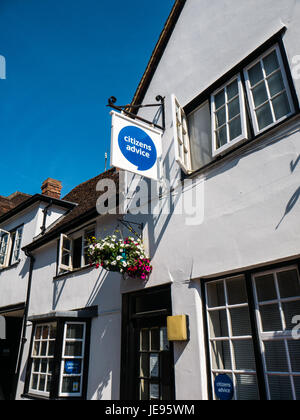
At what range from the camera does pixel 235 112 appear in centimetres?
575

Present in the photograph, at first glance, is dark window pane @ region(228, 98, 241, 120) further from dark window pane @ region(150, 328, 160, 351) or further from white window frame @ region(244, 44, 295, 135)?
dark window pane @ region(150, 328, 160, 351)

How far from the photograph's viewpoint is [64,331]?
26.3ft

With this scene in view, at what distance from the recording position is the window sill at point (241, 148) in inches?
185

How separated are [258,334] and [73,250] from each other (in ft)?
22.4

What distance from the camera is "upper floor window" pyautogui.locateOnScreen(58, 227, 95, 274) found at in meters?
9.41

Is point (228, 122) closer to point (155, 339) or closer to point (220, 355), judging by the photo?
point (220, 355)

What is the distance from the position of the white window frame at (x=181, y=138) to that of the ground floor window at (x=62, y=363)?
4749mm

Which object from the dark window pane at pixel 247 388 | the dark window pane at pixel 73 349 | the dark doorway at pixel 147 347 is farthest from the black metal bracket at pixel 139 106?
the dark window pane at pixel 73 349

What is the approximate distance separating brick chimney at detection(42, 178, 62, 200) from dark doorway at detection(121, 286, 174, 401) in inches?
347

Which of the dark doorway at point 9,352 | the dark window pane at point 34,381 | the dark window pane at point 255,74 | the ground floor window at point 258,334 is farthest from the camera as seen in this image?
the dark doorway at point 9,352

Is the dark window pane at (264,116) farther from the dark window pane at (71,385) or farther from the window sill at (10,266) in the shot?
the window sill at (10,266)

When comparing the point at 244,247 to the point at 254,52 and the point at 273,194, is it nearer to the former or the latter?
the point at 273,194

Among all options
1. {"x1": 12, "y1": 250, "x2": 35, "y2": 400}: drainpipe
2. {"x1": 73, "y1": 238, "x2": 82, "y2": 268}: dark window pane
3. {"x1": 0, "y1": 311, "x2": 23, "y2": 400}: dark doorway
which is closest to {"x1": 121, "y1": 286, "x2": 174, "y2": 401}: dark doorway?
{"x1": 73, "y1": 238, "x2": 82, "y2": 268}: dark window pane
